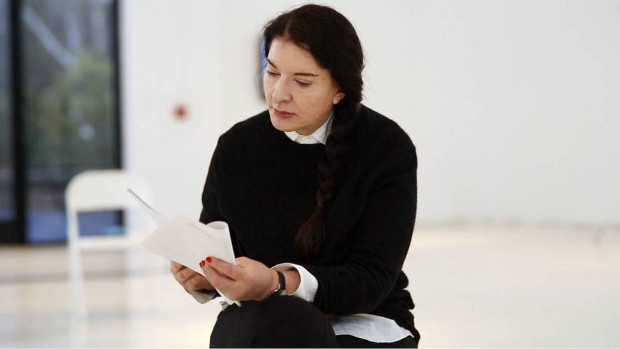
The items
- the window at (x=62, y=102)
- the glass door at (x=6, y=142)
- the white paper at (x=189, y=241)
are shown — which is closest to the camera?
the white paper at (x=189, y=241)

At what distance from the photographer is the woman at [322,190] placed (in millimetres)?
1685

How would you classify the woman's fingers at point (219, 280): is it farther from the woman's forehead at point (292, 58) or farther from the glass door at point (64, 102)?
the glass door at point (64, 102)

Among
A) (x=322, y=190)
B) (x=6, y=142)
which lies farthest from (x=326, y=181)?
(x=6, y=142)

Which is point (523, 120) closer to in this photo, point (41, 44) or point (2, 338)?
point (41, 44)

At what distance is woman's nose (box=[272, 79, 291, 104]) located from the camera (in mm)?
1707

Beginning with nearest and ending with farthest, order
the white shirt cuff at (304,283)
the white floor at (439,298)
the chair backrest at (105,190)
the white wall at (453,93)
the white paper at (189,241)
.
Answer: the white paper at (189,241)
the white shirt cuff at (304,283)
the white floor at (439,298)
the chair backrest at (105,190)
the white wall at (453,93)

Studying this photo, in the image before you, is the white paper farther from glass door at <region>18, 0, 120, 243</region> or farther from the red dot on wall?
glass door at <region>18, 0, 120, 243</region>

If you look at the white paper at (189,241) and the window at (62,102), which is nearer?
the white paper at (189,241)

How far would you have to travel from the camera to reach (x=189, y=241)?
5.08 ft

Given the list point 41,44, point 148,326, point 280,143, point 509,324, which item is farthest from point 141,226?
point 280,143

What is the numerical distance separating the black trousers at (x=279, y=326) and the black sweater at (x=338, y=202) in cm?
11

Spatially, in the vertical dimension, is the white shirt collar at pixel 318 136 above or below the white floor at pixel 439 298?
above

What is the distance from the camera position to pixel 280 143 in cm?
183

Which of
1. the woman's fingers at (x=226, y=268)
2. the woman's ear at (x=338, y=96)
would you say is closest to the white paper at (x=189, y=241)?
the woman's fingers at (x=226, y=268)
